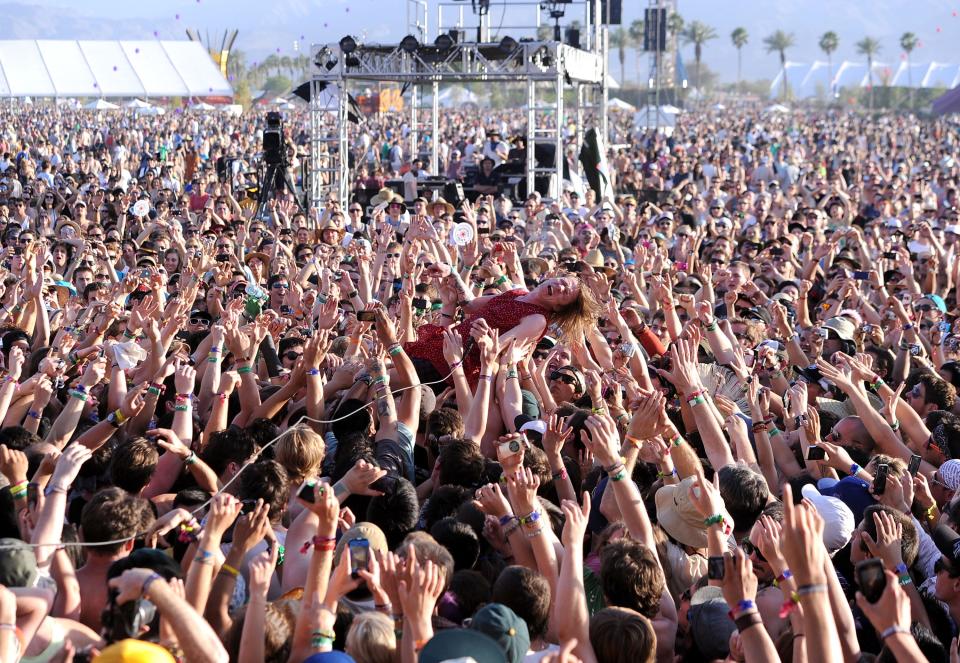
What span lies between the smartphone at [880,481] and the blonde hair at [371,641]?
2.05m

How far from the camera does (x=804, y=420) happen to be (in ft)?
16.9

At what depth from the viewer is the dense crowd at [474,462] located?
119 inches

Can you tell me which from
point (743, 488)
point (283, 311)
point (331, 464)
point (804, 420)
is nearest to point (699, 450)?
point (804, 420)

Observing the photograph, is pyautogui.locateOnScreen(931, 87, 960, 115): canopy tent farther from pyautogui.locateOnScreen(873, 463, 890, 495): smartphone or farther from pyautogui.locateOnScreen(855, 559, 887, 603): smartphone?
pyautogui.locateOnScreen(855, 559, 887, 603): smartphone

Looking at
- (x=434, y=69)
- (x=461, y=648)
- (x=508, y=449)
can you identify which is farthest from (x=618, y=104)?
(x=461, y=648)

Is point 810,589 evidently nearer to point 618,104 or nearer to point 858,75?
point 618,104

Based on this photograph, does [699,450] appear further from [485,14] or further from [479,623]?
[485,14]

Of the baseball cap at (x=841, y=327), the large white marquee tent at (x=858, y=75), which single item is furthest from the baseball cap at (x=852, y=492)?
the large white marquee tent at (x=858, y=75)

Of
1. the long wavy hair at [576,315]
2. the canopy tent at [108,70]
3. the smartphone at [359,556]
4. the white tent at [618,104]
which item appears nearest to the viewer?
the smartphone at [359,556]

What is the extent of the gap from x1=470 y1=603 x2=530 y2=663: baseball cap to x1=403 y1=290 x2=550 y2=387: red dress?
286cm

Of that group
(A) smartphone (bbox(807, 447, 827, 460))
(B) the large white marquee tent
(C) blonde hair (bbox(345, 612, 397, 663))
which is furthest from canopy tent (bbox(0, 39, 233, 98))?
(C) blonde hair (bbox(345, 612, 397, 663))

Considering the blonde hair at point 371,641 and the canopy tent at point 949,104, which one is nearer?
the blonde hair at point 371,641

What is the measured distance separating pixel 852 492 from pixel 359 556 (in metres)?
2.08

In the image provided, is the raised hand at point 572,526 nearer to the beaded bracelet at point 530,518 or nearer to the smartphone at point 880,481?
the beaded bracelet at point 530,518
